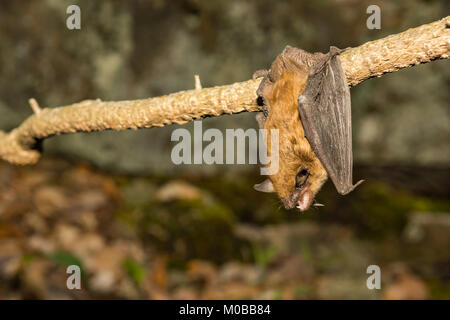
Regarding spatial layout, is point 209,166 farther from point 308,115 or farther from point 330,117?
point 308,115

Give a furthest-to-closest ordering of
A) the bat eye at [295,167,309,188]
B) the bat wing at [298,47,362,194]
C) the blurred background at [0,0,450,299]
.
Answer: the blurred background at [0,0,450,299]
the bat eye at [295,167,309,188]
the bat wing at [298,47,362,194]

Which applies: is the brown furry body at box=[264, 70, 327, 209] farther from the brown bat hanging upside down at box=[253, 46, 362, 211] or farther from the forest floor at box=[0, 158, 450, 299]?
the forest floor at box=[0, 158, 450, 299]

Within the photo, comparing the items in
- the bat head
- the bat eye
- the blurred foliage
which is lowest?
the bat eye

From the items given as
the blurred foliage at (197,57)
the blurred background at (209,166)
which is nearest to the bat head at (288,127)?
the blurred background at (209,166)

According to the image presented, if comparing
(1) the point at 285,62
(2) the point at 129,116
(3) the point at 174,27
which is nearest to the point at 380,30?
(3) the point at 174,27

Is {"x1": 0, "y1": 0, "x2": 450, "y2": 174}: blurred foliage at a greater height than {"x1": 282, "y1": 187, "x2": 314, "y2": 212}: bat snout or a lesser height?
greater

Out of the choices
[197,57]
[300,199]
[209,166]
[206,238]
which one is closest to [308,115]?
[300,199]

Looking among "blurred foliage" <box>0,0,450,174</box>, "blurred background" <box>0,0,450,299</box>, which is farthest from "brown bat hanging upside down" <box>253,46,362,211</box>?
"blurred foliage" <box>0,0,450,174</box>
